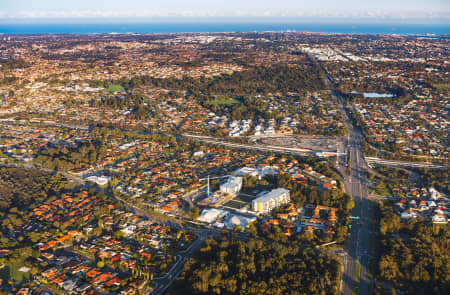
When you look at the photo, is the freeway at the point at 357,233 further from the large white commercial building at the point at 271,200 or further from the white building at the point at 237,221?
the white building at the point at 237,221

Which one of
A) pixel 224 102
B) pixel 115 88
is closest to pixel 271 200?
pixel 224 102

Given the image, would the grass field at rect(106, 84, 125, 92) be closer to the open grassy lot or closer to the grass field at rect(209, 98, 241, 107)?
the grass field at rect(209, 98, 241, 107)

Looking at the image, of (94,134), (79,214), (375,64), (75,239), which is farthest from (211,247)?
(375,64)

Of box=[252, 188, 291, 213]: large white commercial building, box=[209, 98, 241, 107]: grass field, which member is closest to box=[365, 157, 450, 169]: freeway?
box=[252, 188, 291, 213]: large white commercial building

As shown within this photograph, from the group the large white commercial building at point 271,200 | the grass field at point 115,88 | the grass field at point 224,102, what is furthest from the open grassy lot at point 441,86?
the grass field at point 115,88

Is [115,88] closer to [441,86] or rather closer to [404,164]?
[404,164]

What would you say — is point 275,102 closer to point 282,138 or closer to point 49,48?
point 282,138
